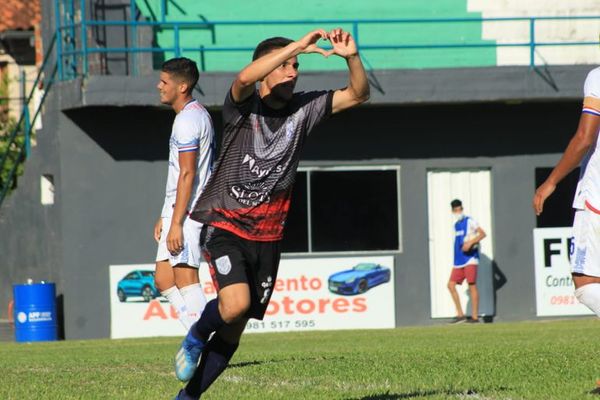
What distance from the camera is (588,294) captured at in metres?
7.43

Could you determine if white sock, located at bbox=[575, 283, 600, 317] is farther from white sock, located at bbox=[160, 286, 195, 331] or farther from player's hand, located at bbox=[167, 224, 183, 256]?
white sock, located at bbox=[160, 286, 195, 331]

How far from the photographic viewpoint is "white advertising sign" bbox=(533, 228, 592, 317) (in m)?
22.8

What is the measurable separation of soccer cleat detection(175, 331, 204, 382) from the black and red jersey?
2.09ft

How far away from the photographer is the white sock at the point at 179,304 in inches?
392

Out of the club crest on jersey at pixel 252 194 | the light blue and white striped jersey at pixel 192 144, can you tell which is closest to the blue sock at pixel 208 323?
the club crest on jersey at pixel 252 194

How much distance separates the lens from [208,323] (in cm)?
696

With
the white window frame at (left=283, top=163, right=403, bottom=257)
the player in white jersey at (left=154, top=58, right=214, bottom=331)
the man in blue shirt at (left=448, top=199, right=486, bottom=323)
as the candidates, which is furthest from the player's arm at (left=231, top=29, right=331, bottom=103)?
the white window frame at (left=283, top=163, right=403, bottom=257)

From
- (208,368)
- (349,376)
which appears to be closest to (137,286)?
(349,376)

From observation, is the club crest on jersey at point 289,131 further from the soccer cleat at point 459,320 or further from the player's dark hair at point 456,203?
the soccer cleat at point 459,320

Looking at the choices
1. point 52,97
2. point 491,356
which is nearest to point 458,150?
point 52,97

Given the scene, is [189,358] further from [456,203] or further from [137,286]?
[456,203]

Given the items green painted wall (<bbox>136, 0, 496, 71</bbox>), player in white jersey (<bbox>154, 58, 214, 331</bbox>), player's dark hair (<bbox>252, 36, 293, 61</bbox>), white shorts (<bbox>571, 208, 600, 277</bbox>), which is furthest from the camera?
green painted wall (<bbox>136, 0, 496, 71</bbox>)

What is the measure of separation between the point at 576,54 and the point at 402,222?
192 inches

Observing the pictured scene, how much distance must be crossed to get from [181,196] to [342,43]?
9.04 feet
